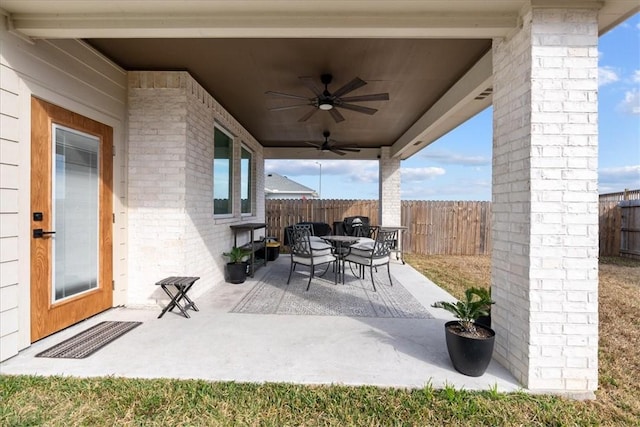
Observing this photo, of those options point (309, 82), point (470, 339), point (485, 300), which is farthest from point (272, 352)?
point (309, 82)

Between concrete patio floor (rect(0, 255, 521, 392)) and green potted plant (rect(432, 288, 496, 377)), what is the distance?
87 millimetres

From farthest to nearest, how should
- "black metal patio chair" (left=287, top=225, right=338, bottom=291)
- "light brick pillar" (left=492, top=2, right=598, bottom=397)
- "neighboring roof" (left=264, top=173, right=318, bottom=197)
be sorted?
"neighboring roof" (left=264, top=173, right=318, bottom=197)
"black metal patio chair" (left=287, top=225, right=338, bottom=291)
"light brick pillar" (left=492, top=2, right=598, bottom=397)

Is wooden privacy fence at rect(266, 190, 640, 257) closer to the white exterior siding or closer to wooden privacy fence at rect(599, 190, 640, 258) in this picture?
wooden privacy fence at rect(599, 190, 640, 258)

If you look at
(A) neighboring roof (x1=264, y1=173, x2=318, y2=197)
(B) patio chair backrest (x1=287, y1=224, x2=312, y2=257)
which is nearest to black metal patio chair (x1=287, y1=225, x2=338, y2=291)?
(B) patio chair backrest (x1=287, y1=224, x2=312, y2=257)

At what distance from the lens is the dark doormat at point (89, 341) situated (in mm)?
2492

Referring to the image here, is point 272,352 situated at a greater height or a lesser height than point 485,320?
lesser

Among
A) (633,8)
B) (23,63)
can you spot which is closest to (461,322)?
(633,8)

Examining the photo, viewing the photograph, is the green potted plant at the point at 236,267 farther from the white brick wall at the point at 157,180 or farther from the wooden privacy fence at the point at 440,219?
the wooden privacy fence at the point at 440,219

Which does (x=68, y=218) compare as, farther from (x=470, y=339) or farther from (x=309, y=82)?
(x=470, y=339)

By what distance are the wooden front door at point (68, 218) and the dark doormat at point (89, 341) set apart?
0.24m

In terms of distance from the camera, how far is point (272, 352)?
8.41 feet

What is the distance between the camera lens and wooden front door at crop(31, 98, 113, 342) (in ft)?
8.75

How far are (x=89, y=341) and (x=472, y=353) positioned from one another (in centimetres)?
318

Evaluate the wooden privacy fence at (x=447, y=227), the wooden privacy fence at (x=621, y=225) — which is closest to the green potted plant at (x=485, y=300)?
the wooden privacy fence at (x=447, y=227)
